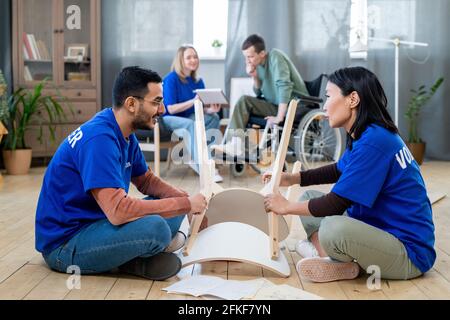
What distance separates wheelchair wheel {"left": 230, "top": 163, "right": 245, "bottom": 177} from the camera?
5164 millimetres

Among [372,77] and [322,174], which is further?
[322,174]

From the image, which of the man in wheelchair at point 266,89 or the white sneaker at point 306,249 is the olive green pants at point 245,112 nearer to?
the man in wheelchair at point 266,89

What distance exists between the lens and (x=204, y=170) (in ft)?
8.15

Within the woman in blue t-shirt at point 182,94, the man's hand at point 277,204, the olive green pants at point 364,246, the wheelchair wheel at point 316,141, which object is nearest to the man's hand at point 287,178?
the man's hand at point 277,204

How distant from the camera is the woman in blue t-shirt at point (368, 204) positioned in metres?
2.15

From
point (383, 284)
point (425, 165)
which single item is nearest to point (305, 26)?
point (425, 165)

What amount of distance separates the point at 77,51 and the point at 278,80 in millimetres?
1858

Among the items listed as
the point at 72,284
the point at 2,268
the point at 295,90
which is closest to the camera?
the point at 72,284

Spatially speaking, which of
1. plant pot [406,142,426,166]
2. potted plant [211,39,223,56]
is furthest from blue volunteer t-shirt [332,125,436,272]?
potted plant [211,39,223,56]

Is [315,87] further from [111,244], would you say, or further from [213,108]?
[111,244]

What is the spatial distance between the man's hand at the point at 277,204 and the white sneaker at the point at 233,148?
2539 millimetres

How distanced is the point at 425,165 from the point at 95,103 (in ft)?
9.67

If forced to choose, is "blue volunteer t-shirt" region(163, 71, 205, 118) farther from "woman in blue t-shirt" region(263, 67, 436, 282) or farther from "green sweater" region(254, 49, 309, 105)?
"woman in blue t-shirt" region(263, 67, 436, 282)

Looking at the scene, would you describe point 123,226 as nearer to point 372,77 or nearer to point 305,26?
point 372,77
